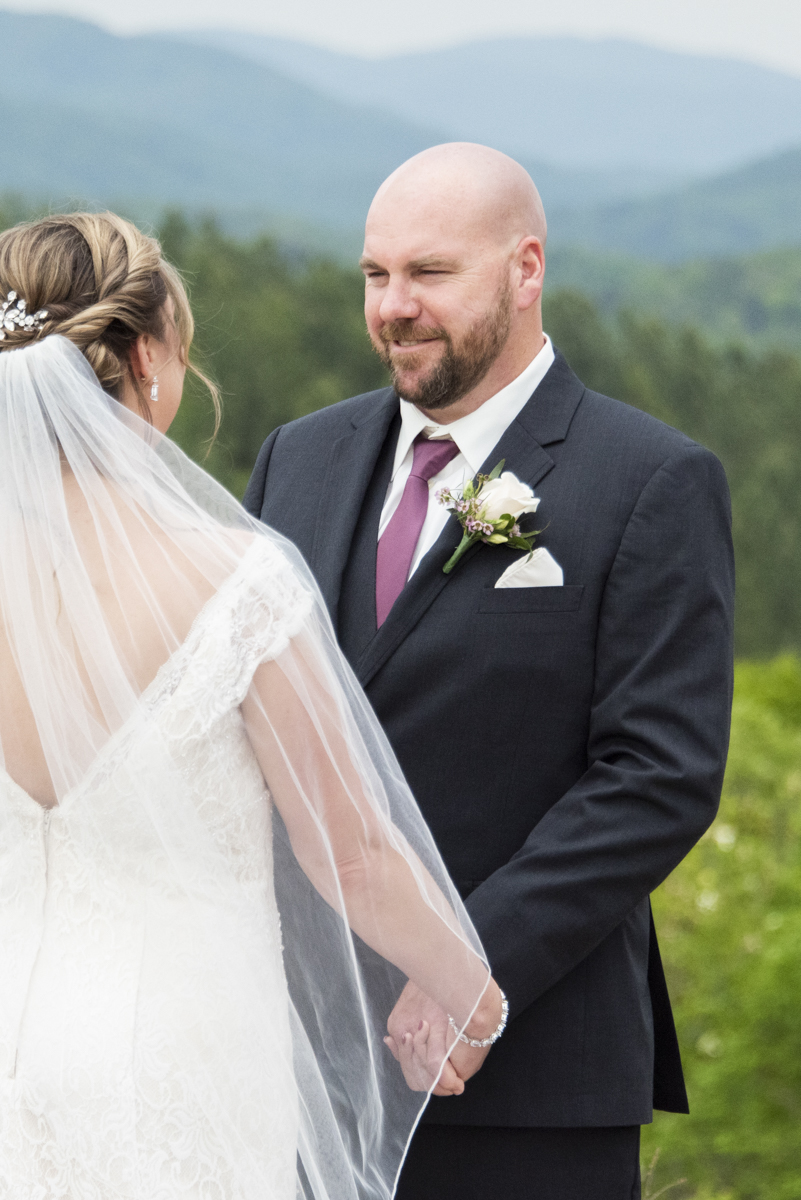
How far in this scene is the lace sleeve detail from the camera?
1.85 m

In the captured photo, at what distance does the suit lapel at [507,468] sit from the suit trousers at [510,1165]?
2.90 ft

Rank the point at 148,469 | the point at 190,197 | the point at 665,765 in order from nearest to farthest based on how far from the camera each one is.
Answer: the point at 148,469 < the point at 665,765 < the point at 190,197

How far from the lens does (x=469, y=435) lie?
273 cm

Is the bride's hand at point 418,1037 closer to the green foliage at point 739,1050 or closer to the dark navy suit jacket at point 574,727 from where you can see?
the dark navy suit jacket at point 574,727

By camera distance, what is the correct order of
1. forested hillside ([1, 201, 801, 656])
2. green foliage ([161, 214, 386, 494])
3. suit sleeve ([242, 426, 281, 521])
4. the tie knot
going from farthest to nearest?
forested hillside ([1, 201, 801, 656]) < green foliage ([161, 214, 386, 494]) < suit sleeve ([242, 426, 281, 521]) < the tie knot

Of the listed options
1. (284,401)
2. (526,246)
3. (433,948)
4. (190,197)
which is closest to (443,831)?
(433,948)

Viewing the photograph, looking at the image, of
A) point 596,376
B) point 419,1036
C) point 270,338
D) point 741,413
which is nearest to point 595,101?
point 741,413

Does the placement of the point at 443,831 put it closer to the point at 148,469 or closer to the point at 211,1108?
the point at 211,1108

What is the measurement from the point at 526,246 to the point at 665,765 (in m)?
1.12

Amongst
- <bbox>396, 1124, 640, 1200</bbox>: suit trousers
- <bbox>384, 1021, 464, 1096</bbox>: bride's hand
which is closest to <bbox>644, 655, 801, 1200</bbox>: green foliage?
<bbox>396, 1124, 640, 1200</bbox>: suit trousers

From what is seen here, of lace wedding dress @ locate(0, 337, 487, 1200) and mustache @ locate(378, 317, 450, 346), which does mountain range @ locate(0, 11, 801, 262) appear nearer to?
mustache @ locate(378, 317, 450, 346)

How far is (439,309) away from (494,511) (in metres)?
0.47

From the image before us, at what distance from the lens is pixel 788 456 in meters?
47.7

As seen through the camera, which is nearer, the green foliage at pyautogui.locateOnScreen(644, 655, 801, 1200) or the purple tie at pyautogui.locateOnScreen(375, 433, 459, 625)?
the purple tie at pyautogui.locateOnScreen(375, 433, 459, 625)
